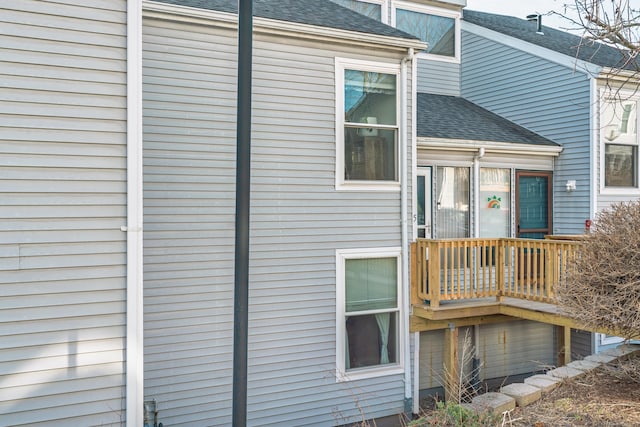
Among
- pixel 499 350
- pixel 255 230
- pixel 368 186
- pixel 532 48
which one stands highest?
pixel 532 48

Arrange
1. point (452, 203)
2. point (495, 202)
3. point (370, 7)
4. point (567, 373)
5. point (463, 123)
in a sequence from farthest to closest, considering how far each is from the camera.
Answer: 1. point (370, 7)
2. point (463, 123)
3. point (495, 202)
4. point (452, 203)
5. point (567, 373)

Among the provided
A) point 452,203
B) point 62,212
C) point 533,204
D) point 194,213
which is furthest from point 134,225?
point 533,204

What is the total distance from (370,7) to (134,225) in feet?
25.6

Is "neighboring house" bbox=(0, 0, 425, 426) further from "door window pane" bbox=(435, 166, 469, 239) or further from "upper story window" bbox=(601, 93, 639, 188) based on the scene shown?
"upper story window" bbox=(601, 93, 639, 188)

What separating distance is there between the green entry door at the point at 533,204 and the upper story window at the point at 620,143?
109cm

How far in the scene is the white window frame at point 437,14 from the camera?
10.6 m

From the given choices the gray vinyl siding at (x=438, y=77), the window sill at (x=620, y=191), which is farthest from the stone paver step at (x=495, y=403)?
the gray vinyl siding at (x=438, y=77)

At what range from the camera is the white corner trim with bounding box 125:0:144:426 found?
4.24 m

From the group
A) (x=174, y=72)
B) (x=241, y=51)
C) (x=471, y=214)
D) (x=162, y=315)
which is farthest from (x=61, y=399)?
(x=471, y=214)

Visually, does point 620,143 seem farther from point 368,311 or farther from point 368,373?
point 368,373

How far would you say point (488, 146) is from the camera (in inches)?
366

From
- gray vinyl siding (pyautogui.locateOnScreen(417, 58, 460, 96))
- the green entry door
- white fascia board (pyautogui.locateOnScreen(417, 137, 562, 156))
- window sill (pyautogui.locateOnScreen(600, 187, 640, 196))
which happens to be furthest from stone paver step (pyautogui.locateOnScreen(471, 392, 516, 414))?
gray vinyl siding (pyautogui.locateOnScreen(417, 58, 460, 96))

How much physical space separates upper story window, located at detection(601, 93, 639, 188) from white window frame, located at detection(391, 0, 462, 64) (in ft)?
10.9

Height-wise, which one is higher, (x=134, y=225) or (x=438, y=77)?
(x=438, y=77)
